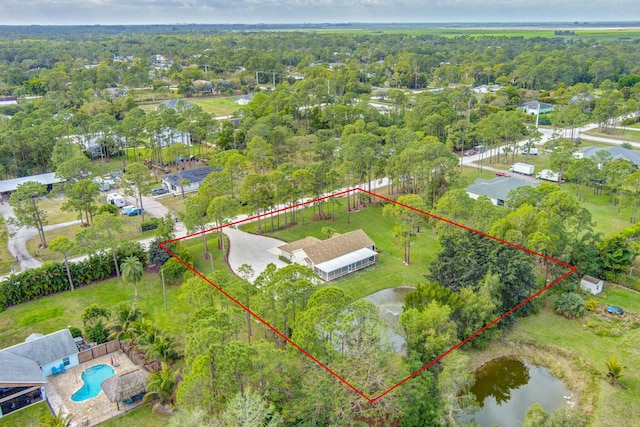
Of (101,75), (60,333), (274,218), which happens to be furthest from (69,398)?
(101,75)

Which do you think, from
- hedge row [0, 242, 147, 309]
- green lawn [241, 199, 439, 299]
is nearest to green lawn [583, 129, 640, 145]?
green lawn [241, 199, 439, 299]

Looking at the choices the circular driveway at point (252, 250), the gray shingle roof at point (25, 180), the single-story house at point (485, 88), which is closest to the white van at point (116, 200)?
the gray shingle roof at point (25, 180)

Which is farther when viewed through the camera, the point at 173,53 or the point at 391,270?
the point at 173,53

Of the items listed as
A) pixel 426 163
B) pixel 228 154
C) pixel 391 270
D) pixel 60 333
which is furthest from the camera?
pixel 228 154

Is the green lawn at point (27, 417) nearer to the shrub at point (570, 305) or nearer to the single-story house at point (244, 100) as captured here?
the shrub at point (570, 305)

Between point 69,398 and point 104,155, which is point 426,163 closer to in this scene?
point 69,398

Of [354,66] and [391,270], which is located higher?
[354,66]

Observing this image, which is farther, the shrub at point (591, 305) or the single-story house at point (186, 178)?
the single-story house at point (186, 178)

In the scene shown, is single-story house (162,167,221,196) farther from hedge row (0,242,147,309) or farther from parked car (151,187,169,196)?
hedge row (0,242,147,309)
